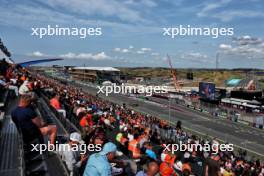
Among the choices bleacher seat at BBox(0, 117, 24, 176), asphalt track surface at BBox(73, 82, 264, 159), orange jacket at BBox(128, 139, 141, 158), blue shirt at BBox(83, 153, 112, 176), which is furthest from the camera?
asphalt track surface at BBox(73, 82, 264, 159)

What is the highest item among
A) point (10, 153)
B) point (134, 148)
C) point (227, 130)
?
point (10, 153)

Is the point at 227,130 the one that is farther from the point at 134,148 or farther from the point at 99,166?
the point at 99,166

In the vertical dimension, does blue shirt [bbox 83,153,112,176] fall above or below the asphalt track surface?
above

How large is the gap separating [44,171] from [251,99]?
85.6 meters

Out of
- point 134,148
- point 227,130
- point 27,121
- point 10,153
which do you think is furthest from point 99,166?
point 227,130

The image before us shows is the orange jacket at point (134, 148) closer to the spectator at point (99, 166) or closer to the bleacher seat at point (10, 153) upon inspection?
the bleacher seat at point (10, 153)

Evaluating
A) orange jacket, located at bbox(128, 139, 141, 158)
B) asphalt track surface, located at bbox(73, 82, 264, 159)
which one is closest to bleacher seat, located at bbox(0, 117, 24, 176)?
orange jacket, located at bbox(128, 139, 141, 158)

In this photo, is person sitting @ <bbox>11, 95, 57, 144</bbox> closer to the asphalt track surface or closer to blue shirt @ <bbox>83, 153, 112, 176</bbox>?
blue shirt @ <bbox>83, 153, 112, 176</bbox>

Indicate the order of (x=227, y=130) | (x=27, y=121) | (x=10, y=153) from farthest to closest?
(x=227, y=130)
(x=10, y=153)
(x=27, y=121)

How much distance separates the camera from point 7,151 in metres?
8.03

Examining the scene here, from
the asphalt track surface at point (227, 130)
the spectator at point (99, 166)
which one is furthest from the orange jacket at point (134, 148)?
the asphalt track surface at point (227, 130)

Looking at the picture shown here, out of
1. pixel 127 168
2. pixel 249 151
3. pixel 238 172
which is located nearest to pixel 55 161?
pixel 127 168

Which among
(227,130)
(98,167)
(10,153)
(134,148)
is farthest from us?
(227,130)

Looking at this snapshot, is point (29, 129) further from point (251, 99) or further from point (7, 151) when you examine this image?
point (251, 99)
